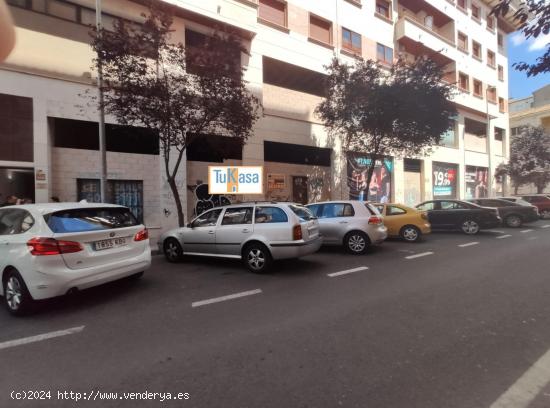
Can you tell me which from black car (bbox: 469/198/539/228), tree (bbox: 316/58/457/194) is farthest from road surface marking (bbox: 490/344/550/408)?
black car (bbox: 469/198/539/228)

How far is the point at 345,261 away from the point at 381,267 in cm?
92

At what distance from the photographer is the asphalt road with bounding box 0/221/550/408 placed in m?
2.45

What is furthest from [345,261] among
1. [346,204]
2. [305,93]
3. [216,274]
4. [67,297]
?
[305,93]

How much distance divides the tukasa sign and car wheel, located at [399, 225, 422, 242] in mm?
5282

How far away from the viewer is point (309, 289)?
5121mm

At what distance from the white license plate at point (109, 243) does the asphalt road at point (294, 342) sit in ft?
2.82

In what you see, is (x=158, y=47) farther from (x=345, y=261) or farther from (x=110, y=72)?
(x=345, y=261)

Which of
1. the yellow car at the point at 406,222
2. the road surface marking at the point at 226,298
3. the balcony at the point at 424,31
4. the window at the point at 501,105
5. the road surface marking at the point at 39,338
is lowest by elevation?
the road surface marking at the point at 39,338

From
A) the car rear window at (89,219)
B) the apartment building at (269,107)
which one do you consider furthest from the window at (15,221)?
the apartment building at (269,107)

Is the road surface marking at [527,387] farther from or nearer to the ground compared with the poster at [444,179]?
nearer to the ground

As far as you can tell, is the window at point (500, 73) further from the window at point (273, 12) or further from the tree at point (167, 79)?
the tree at point (167, 79)

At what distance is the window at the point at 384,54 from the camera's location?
1841 cm

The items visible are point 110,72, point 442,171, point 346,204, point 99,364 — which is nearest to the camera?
point 99,364

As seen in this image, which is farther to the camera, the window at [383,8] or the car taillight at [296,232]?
the window at [383,8]
